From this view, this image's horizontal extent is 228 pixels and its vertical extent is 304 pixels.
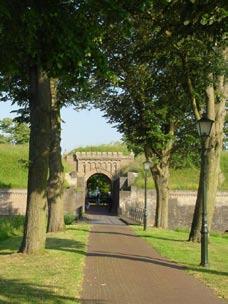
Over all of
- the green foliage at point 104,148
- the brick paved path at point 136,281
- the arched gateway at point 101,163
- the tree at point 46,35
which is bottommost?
the brick paved path at point 136,281

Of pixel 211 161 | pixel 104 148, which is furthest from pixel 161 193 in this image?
pixel 104 148

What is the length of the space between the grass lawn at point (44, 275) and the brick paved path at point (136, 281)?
270mm

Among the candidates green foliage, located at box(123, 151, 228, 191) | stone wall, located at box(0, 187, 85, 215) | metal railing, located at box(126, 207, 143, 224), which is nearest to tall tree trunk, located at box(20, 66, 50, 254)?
metal railing, located at box(126, 207, 143, 224)

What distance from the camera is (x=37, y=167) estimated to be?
593 inches

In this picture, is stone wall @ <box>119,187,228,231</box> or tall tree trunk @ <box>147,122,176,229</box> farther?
stone wall @ <box>119,187,228,231</box>

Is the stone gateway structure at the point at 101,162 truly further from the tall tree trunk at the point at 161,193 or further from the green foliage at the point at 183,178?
the tall tree trunk at the point at 161,193

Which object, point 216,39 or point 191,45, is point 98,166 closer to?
point 191,45

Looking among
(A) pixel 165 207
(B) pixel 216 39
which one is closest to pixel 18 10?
(B) pixel 216 39

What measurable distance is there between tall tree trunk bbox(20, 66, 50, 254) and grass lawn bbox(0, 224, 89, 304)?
486mm

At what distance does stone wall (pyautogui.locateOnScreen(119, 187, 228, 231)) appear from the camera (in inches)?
1838

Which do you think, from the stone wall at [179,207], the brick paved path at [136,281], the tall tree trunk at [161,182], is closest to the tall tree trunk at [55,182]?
the brick paved path at [136,281]

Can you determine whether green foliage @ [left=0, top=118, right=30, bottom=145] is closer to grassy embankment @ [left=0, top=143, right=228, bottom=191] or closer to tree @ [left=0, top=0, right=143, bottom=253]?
grassy embankment @ [left=0, top=143, right=228, bottom=191]

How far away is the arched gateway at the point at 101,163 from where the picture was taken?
6291cm

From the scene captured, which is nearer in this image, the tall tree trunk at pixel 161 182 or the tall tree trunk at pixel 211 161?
the tall tree trunk at pixel 211 161
